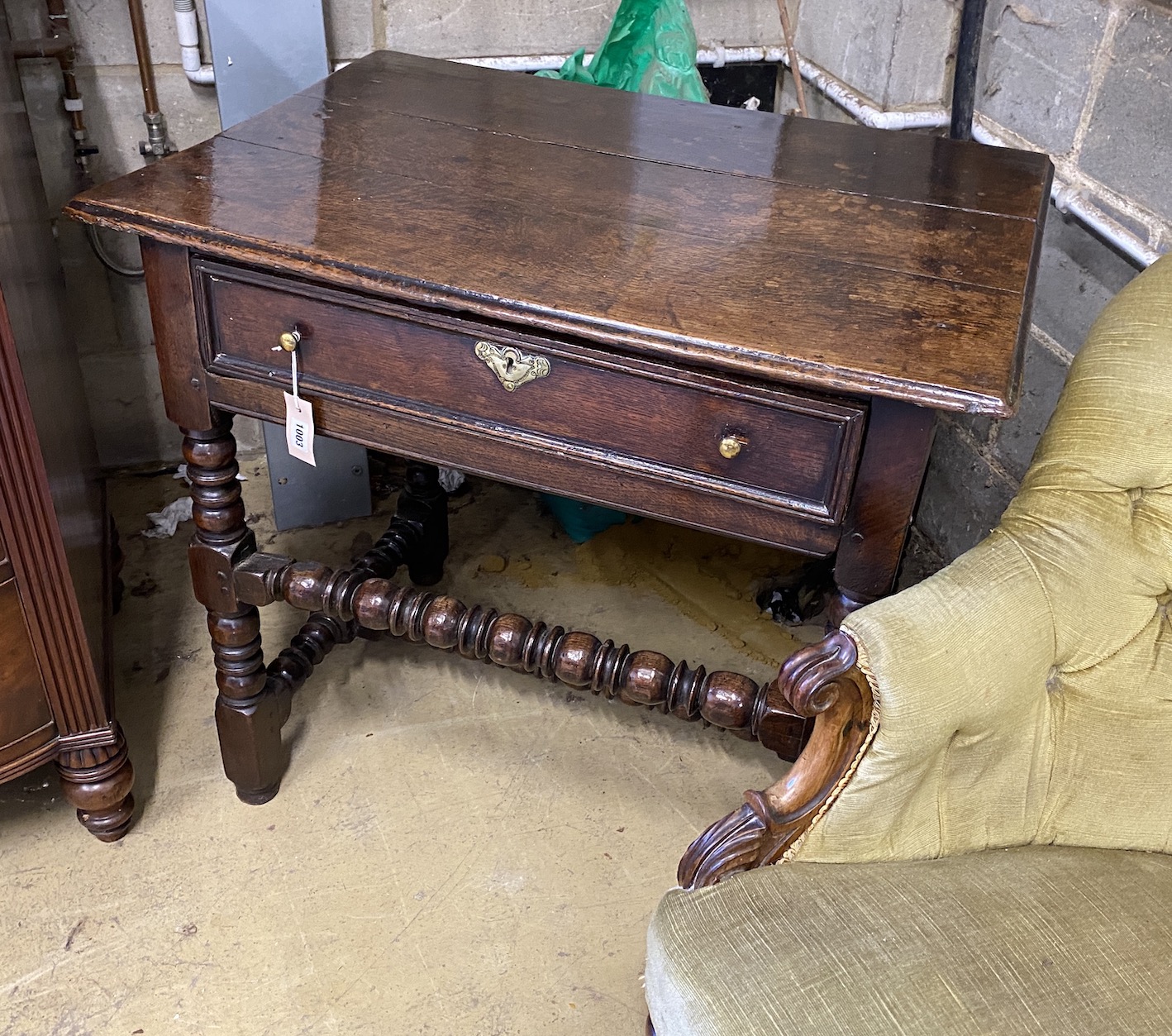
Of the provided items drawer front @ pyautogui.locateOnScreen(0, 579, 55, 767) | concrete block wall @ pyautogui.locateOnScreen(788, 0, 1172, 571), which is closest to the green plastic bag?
concrete block wall @ pyautogui.locateOnScreen(788, 0, 1172, 571)

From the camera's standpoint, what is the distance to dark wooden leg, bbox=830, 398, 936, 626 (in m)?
0.93

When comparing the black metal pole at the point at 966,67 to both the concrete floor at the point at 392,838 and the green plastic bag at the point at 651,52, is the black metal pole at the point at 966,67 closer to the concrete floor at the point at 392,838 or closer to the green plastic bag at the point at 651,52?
the green plastic bag at the point at 651,52

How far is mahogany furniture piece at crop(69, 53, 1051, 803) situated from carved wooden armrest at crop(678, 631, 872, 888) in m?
0.01

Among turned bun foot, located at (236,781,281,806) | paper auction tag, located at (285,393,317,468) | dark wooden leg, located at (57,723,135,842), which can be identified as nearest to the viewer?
paper auction tag, located at (285,393,317,468)

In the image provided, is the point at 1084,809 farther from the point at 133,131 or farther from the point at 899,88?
the point at 133,131

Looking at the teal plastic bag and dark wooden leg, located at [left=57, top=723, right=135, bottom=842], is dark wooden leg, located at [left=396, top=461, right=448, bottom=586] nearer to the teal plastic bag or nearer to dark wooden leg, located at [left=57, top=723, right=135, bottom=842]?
the teal plastic bag

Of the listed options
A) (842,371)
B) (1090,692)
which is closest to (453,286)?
(842,371)

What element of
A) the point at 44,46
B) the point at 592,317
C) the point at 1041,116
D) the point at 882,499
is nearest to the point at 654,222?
the point at 592,317

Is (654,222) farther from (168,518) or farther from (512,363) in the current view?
(168,518)

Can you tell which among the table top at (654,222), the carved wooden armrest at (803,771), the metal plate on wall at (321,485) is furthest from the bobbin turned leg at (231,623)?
the carved wooden armrest at (803,771)

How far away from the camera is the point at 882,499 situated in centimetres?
97

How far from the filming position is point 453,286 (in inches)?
38.7

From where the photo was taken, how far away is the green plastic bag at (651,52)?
5.76 ft

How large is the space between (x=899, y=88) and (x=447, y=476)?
1065mm
